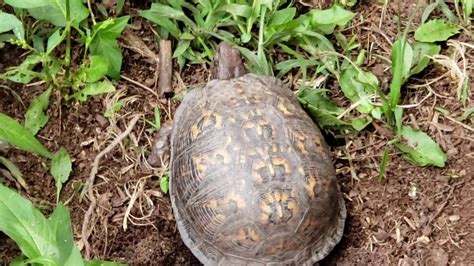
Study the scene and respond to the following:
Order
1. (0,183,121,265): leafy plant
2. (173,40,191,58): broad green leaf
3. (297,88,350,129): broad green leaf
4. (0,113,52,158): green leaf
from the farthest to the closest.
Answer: (173,40,191,58): broad green leaf, (297,88,350,129): broad green leaf, (0,113,52,158): green leaf, (0,183,121,265): leafy plant

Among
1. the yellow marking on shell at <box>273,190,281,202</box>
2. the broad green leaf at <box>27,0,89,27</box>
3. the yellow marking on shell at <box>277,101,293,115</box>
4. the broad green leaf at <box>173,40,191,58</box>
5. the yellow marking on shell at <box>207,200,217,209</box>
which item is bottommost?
the yellow marking on shell at <box>207,200,217,209</box>

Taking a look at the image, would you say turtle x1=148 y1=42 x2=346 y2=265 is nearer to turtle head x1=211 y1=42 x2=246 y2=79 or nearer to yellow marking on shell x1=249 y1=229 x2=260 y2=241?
yellow marking on shell x1=249 y1=229 x2=260 y2=241

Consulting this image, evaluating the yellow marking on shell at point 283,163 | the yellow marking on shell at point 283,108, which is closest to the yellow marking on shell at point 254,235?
the yellow marking on shell at point 283,163

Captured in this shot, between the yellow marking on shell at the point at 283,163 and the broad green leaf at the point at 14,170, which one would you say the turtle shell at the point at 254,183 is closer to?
the yellow marking on shell at the point at 283,163

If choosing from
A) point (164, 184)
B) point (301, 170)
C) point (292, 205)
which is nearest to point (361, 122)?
point (301, 170)

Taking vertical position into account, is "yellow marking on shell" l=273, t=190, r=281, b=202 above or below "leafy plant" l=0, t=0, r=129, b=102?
below

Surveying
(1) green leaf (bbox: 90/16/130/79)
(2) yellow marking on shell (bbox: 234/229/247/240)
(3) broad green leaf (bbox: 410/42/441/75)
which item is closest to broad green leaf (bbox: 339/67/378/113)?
(3) broad green leaf (bbox: 410/42/441/75)

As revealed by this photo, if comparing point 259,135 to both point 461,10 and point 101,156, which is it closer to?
point 101,156

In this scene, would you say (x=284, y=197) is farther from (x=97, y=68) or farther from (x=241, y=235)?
(x=97, y=68)
